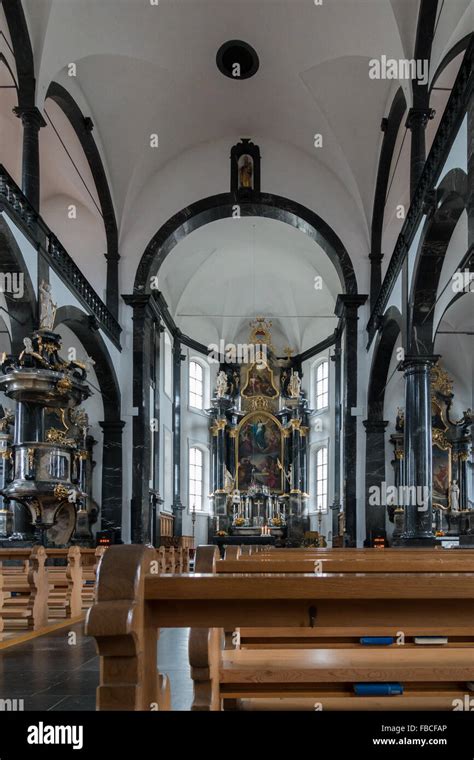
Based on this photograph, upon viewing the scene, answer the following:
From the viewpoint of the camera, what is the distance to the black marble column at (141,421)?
1634 centimetres

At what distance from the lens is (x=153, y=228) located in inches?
683

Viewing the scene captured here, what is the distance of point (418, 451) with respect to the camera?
11.0 metres

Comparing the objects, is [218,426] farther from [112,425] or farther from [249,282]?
[112,425]

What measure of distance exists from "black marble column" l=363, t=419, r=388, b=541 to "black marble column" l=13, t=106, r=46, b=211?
889 centimetres

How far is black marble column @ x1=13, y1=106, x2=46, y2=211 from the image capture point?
11273 mm

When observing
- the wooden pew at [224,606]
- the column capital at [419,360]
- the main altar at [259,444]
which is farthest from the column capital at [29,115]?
the main altar at [259,444]

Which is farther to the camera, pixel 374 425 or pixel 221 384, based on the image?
pixel 221 384

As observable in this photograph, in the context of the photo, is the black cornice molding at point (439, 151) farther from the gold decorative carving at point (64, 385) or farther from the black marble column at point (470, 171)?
the gold decorative carving at point (64, 385)

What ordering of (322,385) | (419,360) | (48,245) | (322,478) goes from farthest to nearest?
(322,385) → (322,478) → (48,245) → (419,360)

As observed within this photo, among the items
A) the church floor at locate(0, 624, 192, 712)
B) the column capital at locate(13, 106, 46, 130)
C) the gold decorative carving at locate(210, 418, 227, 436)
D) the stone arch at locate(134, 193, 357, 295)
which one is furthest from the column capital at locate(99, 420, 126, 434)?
the church floor at locate(0, 624, 192, 712)

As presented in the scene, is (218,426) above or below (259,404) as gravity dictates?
below

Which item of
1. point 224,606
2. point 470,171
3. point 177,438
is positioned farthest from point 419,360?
point 177,438

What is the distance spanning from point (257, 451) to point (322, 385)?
3.24 metres

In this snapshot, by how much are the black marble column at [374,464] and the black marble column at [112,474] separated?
543 centimetres
